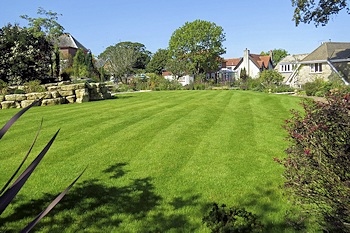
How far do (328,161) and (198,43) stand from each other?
54.0 m

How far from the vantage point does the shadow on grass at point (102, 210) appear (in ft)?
12.4

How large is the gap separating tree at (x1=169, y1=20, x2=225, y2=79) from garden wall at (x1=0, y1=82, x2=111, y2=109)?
1477 inches

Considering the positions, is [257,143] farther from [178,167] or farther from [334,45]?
[334,45]

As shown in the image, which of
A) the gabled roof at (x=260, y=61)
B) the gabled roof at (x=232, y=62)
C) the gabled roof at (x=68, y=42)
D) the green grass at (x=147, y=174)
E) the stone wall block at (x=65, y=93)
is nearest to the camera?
the green grass at (x=147, y=174)

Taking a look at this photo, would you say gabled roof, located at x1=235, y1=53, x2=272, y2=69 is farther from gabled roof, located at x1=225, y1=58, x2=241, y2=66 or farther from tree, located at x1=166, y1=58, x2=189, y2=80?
tree, located at x1=166, y1=58, x2=189, y2=80

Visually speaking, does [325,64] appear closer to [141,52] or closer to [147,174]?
[147,174]

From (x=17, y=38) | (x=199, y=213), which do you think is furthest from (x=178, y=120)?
(x=17, y=38)

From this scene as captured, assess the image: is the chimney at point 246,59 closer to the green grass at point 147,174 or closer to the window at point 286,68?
the window at point 286,68

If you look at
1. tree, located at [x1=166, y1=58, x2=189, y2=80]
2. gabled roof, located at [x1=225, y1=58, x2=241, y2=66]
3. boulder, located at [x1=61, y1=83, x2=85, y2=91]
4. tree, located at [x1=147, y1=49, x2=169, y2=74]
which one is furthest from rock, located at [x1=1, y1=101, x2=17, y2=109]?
gabled roof, located at [x1=225, y1=58, x2=241, y2=66]

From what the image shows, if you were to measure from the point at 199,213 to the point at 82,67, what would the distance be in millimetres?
37890

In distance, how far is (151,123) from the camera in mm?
10070

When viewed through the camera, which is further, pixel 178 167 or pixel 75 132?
pixel 75 132

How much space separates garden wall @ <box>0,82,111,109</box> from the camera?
15.4 m

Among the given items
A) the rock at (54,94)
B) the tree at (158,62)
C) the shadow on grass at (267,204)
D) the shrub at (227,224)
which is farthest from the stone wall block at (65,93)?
the tree at (158,62)
